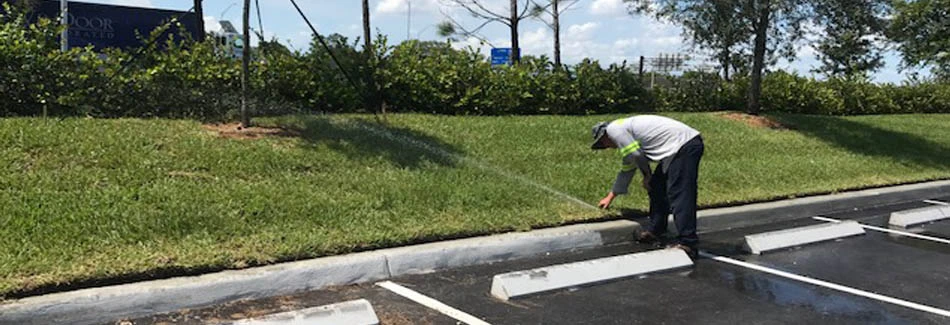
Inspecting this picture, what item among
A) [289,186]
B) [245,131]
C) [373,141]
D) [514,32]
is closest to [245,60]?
[245,131]

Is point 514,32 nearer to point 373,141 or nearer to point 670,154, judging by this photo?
point 373,141

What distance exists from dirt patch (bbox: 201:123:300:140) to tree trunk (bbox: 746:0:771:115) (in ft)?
27.4

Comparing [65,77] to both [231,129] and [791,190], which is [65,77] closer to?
[231,129]

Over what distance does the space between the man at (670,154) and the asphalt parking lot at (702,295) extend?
1.15 ft

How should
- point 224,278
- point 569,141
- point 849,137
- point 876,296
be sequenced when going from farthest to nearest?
1. point 849,137
2. point 569,141
3. point 876,296
4. point 224,278

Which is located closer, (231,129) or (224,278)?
(224,278)

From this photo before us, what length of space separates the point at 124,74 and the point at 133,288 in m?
4.96

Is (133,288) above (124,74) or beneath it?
beneath

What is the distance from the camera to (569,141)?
9.89 m

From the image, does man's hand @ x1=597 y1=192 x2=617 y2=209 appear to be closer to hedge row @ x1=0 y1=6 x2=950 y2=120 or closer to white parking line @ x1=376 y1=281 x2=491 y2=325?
white parking line @ x1=376 y1=281 x2=491 y2=325

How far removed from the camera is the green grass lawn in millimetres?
4617

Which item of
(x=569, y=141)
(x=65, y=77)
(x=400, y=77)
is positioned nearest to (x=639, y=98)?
(x=569, y=141)

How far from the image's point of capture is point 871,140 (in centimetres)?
1306

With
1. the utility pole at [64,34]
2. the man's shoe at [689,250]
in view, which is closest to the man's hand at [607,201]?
the man's shoe at [689,250]
